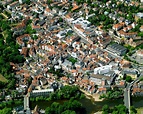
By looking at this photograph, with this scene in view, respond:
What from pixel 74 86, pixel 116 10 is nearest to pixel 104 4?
pixel 116 10

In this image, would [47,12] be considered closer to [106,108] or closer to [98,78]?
[98,78]

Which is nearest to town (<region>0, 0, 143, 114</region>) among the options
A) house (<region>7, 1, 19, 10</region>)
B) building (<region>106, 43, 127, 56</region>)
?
building (<region>106, 43, 127, 56</region>)

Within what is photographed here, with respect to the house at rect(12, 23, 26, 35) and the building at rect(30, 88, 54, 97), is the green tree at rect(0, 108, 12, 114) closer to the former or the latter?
the building at rect(30, 88, 54, 97)

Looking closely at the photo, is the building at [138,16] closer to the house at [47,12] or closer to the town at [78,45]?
the town at [78,45]

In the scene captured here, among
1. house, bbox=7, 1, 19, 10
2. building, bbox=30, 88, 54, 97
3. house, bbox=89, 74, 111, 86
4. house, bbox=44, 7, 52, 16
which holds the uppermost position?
house, bbox=7, 1, 19, 10

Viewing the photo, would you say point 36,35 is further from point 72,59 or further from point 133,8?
point 133,8

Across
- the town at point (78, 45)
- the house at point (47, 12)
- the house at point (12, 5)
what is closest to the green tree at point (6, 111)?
the town at point (78, 45)

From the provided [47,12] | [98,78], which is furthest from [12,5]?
[98,78]
